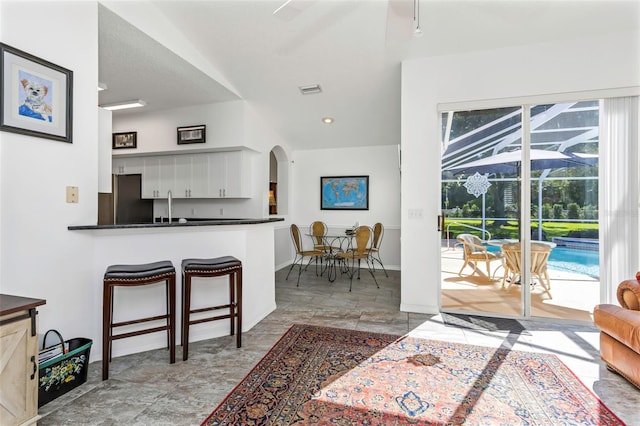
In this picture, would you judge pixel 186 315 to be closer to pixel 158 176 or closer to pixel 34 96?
pixel 34 96

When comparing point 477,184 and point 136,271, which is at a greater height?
point 477,184

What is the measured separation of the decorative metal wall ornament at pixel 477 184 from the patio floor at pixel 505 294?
67 cm

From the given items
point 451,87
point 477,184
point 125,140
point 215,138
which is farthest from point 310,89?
point 125,140

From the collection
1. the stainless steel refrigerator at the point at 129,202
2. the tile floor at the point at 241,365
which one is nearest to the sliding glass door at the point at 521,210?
the tile floor at the point at 241,365

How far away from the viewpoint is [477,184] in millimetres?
3299

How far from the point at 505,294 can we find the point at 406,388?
202 cm

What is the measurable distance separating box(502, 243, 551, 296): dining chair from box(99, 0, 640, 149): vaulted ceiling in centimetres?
209

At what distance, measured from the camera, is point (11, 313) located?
A: 1418 mm

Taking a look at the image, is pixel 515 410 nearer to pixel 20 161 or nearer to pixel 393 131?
pixel 20 161

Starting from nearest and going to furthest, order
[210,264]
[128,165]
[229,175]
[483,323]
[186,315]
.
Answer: [186,315], [210,264], [483,323], [229,175], [128,165]

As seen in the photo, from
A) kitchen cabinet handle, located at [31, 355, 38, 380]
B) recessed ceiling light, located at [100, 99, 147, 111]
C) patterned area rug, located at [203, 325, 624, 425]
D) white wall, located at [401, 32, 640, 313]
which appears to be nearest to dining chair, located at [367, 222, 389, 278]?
white wall, located at [401, 32, 640, 313]

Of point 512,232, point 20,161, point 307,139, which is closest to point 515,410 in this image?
point 512,232

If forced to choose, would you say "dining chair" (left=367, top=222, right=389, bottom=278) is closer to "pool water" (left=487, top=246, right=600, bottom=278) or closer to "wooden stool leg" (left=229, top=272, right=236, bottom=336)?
"pool water" (left=487, top=246, right=600, bottom=278)

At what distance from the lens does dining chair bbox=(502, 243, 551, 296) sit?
3172 millimetres
